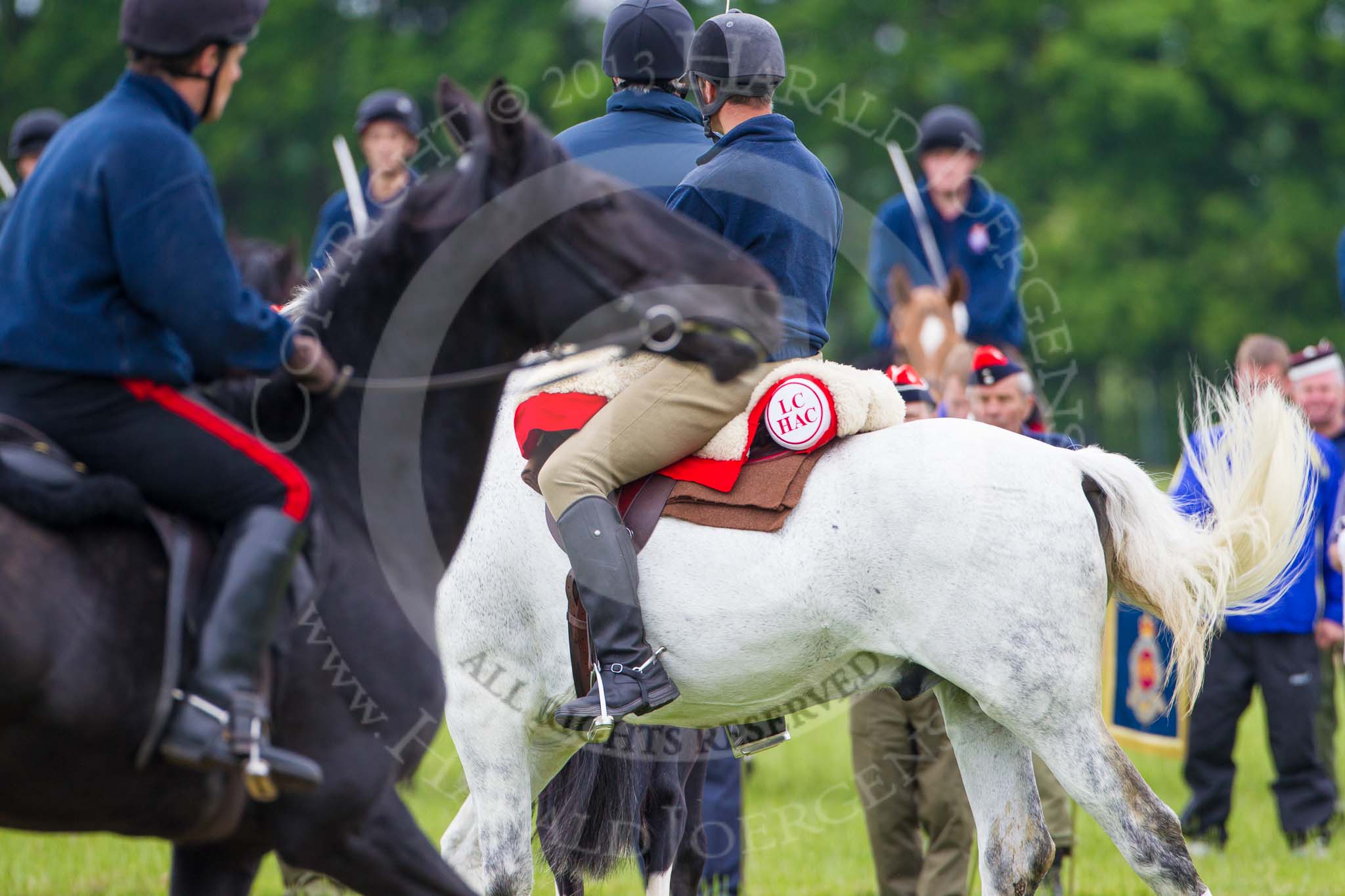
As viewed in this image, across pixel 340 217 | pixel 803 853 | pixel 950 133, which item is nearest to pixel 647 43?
pixel 340 217

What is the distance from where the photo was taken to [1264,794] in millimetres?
9359

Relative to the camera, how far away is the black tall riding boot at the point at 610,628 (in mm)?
4754

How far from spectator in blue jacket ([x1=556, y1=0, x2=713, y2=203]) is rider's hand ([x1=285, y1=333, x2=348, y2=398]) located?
1968mm

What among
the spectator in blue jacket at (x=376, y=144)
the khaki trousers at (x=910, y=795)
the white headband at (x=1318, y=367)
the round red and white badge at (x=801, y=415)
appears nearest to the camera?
the round red and white badge at (x=801, y=415)

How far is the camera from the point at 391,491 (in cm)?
369

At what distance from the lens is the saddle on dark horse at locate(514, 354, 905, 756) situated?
4.93 metres

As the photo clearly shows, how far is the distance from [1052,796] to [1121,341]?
71.7 ft

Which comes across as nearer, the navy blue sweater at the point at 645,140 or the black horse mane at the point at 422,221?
the black horse mane at the point at 422,221

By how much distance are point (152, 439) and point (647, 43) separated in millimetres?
2717

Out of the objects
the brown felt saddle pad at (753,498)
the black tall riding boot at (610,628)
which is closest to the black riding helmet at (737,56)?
the brown felt saddle pad at (753,498)

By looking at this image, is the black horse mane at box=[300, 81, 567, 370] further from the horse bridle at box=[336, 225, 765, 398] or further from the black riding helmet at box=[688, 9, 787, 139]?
the black riding helmet at box=[688, 9, 787, 139]

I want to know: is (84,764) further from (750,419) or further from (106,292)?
(750,419)

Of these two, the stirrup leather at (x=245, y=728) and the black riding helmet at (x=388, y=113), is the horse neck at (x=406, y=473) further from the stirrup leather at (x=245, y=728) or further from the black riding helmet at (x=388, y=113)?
the black riding helmet at (x=388, y=113)

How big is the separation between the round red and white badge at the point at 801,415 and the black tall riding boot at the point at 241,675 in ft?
6.92
